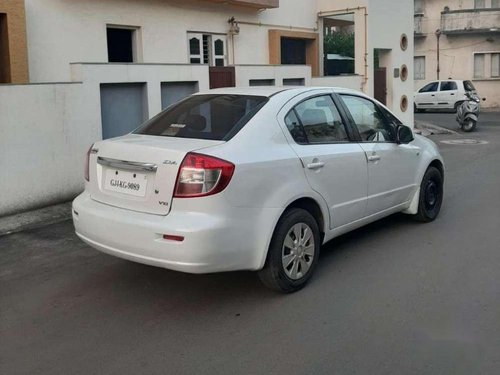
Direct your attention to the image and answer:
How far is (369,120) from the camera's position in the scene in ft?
20.0

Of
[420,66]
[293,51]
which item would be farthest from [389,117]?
[420,66]

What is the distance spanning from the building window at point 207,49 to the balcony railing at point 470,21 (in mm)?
22063

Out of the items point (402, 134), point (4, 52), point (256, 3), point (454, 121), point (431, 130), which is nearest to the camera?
point (402, 134)

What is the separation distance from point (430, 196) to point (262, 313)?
329 cm

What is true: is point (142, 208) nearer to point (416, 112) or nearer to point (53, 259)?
point (53, 259)

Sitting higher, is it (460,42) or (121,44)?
(460,42)

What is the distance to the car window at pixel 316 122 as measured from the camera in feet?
16.7

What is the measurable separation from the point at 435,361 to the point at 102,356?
2.05 m

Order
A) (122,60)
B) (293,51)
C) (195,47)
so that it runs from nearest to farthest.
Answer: (122,60), (195,47), (293,51)

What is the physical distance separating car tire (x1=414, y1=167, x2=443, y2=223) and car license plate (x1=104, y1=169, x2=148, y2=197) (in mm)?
3481

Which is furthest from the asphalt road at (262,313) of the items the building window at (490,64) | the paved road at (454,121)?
the building window at (490,64)

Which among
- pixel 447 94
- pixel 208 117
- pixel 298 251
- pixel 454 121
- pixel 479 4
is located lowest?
pixel 298 251

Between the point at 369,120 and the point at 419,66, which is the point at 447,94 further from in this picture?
the point at 369,120

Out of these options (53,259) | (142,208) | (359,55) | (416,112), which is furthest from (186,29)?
(416,112)
